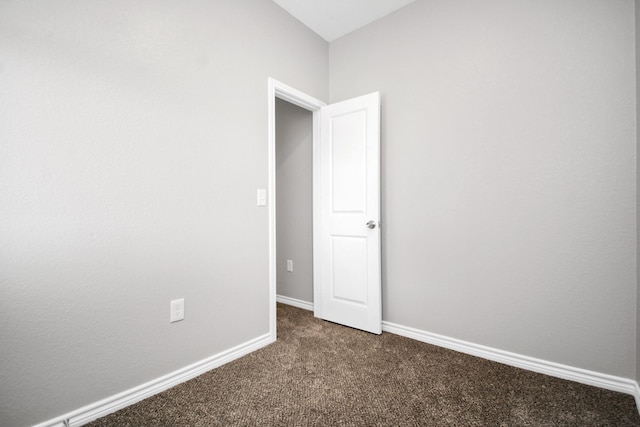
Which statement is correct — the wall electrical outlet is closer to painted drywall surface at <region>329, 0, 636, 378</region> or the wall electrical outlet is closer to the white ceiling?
painted drywall surface at <region>329, 0, 636, 378</region>

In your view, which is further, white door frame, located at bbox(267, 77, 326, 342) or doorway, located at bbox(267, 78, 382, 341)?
doorway, located at bbox(267, 78, 382, 341)

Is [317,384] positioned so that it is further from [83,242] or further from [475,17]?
[475,17]

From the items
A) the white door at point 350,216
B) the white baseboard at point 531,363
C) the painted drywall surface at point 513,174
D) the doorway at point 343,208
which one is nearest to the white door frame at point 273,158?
the doorway at point 343,208

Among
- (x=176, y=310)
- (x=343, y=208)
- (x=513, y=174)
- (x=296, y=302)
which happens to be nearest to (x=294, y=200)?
(x=343, y=208)

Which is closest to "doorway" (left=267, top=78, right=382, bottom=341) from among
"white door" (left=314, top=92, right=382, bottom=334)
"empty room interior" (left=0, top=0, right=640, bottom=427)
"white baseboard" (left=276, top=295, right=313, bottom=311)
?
"white door" (left=314, top=92, right=382, bottom=334)

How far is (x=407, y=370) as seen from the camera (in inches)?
70.7

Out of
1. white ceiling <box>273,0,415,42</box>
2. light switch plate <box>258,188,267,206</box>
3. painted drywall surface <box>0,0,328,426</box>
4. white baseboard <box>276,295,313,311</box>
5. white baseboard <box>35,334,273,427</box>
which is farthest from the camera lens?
white baseboard <box>276,295,313,311</box>

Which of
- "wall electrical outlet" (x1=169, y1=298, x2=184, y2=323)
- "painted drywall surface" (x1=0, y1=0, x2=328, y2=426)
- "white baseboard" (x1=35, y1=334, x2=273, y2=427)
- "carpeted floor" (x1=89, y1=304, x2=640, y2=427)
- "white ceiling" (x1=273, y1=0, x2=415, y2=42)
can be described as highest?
"white ceiling" (x1=273, y1=0, x2=415, y2=42)

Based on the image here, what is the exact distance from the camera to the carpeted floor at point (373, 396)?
1.36 meters

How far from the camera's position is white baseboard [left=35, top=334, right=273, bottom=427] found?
1.30 m

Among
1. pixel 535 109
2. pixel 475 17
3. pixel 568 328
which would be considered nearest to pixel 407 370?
pixel 568 328

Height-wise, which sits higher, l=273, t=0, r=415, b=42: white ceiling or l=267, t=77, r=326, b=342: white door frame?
l=273, t=0, r=415, b=42: white ceiling

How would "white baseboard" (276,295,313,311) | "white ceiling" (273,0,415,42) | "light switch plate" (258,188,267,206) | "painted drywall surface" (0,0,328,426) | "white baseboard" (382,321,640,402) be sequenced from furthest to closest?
"white baseboard" (276,295,313,311), "white ceiling" (273,0,415,42), "light switch plate" (258,188,267,206), "white baseboard" (382,321,640,402), "painted drywall surface" (0,0,328,426)

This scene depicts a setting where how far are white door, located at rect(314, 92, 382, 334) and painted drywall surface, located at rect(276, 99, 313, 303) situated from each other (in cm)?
26
